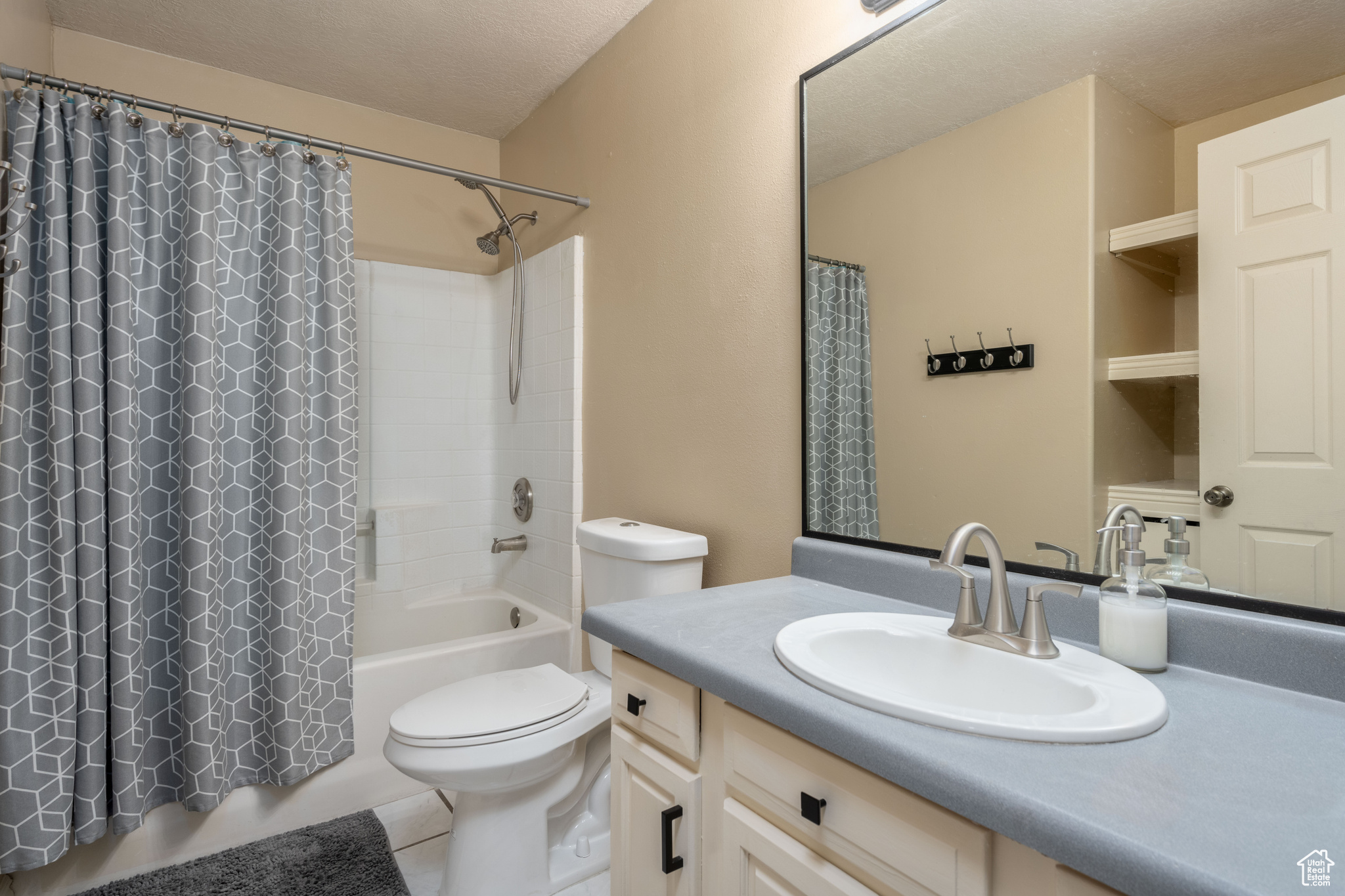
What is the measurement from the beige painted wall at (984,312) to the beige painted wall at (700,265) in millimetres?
247

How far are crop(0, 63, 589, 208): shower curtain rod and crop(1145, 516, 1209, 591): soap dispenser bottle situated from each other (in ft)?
6.24

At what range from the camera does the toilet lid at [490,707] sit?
55.9 inches

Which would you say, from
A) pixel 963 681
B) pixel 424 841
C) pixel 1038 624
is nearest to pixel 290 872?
pixel 424 841

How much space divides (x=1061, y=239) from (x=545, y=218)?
192 cm

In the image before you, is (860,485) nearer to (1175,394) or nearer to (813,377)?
(813,377)

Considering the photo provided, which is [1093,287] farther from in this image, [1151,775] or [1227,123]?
[1151,775]

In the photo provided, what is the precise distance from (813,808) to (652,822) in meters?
0.37

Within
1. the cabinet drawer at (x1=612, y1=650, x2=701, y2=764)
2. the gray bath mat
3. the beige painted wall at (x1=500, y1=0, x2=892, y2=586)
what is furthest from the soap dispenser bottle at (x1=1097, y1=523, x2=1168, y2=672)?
the gray bath mat

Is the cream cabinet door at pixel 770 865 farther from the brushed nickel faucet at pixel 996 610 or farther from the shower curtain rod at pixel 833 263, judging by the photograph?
the shower curtain rod at pixel 833 263

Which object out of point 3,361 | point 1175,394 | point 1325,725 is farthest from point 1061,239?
point 3,361

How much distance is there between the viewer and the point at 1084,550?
98cm

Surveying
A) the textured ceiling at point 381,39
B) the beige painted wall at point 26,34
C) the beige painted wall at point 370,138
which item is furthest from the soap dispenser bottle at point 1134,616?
the beige painted wall at point 370,138

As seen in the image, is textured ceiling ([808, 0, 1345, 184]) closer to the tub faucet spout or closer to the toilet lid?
the toilet lid

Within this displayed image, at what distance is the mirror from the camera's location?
793 mm
